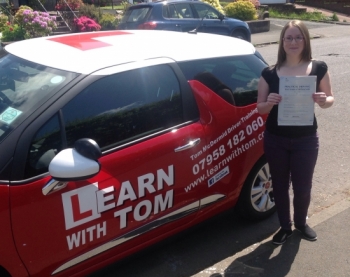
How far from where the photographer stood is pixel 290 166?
3695 mm

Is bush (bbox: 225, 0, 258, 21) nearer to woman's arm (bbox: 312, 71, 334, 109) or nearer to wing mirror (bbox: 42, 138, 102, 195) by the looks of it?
woman's arm (bbox: 312, 71, 334, 109)

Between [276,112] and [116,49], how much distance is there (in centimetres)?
122

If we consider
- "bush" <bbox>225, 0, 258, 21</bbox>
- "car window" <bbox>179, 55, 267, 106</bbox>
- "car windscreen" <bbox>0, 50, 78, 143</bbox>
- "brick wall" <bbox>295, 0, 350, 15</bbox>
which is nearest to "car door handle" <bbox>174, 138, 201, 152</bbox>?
"car window" <bbox>179, 55, 267, 106</bbox>

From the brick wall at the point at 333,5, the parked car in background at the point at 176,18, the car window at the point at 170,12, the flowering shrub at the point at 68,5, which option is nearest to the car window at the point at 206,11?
the parked car in background at the point at 176,18

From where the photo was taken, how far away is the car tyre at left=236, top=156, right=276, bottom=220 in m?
3.98

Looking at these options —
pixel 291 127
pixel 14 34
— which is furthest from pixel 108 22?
pixel 291 127

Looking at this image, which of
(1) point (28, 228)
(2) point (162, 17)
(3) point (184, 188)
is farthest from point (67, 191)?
(2) point (162, 17)

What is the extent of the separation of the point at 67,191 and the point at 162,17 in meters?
12.1

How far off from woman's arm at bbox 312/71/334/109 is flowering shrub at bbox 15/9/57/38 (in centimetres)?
1362

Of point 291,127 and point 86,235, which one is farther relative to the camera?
point 291,127

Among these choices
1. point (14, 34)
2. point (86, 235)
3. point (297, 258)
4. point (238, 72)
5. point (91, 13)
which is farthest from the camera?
point (91, 13)

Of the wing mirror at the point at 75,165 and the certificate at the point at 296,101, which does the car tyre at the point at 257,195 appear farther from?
the wing mirror at the point at 75,165

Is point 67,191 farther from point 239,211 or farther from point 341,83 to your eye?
point 341,83

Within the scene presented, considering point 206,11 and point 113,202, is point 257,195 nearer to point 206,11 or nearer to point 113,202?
point 113,202
